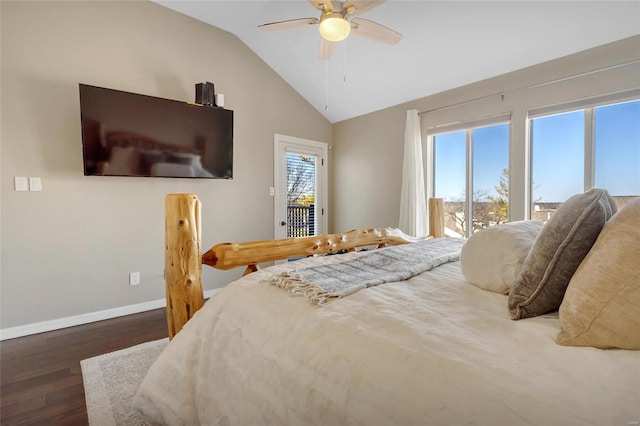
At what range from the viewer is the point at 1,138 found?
2428 mm

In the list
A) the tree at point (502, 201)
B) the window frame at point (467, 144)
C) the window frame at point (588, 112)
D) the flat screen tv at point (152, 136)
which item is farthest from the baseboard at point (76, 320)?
the window frame at point (588, 112)

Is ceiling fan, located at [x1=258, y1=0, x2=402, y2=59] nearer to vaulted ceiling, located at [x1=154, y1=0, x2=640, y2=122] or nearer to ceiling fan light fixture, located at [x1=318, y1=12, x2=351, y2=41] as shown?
ceiling fan light fixture, located at [x1=318, y1=12, x2=351, y2=41]

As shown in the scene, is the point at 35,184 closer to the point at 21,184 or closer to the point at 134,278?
the point at 21,184

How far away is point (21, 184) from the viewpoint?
2514mm

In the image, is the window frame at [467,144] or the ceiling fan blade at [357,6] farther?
the window frame at [467,144]

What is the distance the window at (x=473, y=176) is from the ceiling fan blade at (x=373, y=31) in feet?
5.77

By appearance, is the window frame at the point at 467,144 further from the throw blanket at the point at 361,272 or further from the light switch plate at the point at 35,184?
the light switch plate at the point at 35,184

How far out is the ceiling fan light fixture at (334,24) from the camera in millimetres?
1937

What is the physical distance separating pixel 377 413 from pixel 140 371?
1945mm

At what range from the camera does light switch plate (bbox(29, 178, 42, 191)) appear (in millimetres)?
2553

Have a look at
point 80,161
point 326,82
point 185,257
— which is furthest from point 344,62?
point 185,257

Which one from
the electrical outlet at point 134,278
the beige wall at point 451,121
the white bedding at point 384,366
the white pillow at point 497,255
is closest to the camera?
the white bedding at point 384,366

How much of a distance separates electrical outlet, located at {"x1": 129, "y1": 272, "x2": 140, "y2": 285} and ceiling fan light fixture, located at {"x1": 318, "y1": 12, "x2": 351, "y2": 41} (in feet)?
9.64

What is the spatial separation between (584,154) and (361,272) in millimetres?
2763
